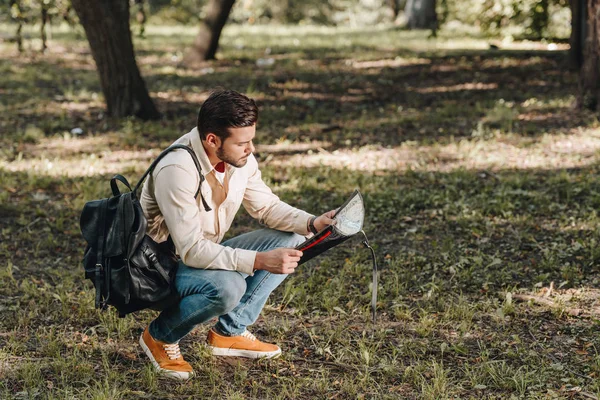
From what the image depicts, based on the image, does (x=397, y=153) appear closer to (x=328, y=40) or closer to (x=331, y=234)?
(x=331, y=234)

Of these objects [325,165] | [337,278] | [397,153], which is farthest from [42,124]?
[337,278]

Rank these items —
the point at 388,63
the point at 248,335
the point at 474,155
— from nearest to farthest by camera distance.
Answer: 1. the point at 248,335
2. the point at 474,155
3. the point at 388,63

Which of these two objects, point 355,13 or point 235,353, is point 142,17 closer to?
point 235,353

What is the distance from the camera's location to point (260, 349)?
379 cm

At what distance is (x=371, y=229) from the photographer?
5809 millimetres

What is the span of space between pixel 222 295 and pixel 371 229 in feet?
8.95

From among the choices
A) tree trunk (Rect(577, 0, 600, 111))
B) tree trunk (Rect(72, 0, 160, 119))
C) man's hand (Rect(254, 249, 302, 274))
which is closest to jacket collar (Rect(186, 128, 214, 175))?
man's hand (Rect(254, 249, 302, 274))

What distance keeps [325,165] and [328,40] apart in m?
9.22

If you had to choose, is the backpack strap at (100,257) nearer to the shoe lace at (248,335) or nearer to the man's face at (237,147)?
the man's face at (237,147)

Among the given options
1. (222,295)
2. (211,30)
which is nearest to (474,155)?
(222,295)

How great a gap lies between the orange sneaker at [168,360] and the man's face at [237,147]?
98 cm

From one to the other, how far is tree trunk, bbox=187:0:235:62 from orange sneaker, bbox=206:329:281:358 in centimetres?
934

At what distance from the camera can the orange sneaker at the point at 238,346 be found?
3770 mm

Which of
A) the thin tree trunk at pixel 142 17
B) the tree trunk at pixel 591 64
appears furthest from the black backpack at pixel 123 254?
the thin tree trunk at pixel 142 17
